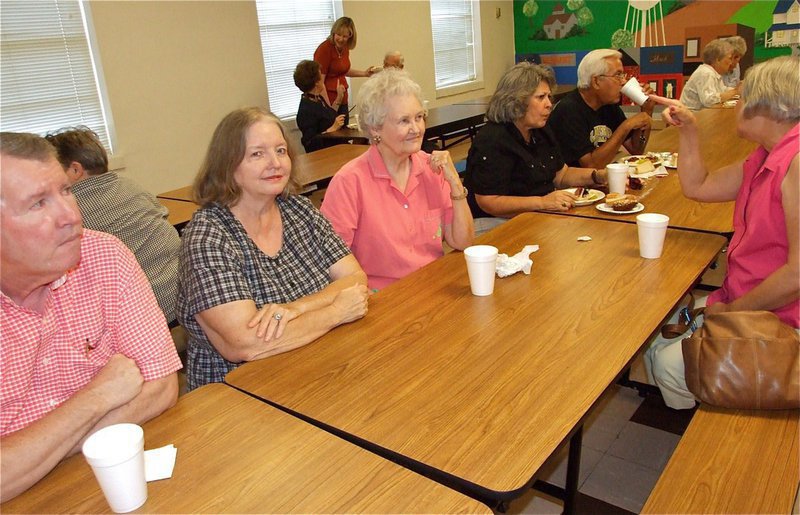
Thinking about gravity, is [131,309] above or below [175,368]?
above

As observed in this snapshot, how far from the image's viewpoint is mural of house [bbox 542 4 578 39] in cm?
927

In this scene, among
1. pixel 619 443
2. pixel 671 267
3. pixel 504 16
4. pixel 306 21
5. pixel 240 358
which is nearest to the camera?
pixel 240 358

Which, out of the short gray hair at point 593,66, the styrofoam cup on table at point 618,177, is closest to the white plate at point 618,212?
the styrofoam cup on table at point 618,177

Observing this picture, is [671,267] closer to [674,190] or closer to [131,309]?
[674,190]

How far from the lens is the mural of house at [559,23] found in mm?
9273

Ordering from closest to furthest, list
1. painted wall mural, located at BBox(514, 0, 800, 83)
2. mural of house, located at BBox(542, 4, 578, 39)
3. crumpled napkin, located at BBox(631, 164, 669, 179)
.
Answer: crumpled napkin, located at BBox(631, 164, 669, 179) → painted wall mural, located at BBox(514, 0, 800, 83) → mural of house, located at BBox(542, 4, 578, 39)

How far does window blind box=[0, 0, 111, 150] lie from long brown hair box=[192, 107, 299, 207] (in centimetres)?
336

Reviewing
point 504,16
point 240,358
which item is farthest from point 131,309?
point 504,16

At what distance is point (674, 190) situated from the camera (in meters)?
2.66

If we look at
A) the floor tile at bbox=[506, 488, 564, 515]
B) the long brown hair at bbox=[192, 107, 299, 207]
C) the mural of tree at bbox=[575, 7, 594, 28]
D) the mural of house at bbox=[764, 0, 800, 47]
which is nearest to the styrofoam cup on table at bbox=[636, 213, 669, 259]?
the floor tile at bbox=[506, 488, 564, 515]

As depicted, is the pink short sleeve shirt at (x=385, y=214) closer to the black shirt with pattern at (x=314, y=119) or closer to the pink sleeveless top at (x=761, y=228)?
the pink sleeveless top at (x=761, y=228)

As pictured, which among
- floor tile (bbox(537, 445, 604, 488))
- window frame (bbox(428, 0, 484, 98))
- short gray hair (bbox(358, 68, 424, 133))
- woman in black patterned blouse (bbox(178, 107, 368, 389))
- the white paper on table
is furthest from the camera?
window frame (bbox(428, 0, 484, 98))

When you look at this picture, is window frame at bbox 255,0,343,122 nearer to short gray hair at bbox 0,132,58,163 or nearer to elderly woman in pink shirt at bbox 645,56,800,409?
elderly woman in pink shirt at bbox 645,56,800,409

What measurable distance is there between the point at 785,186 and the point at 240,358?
1.45 m
